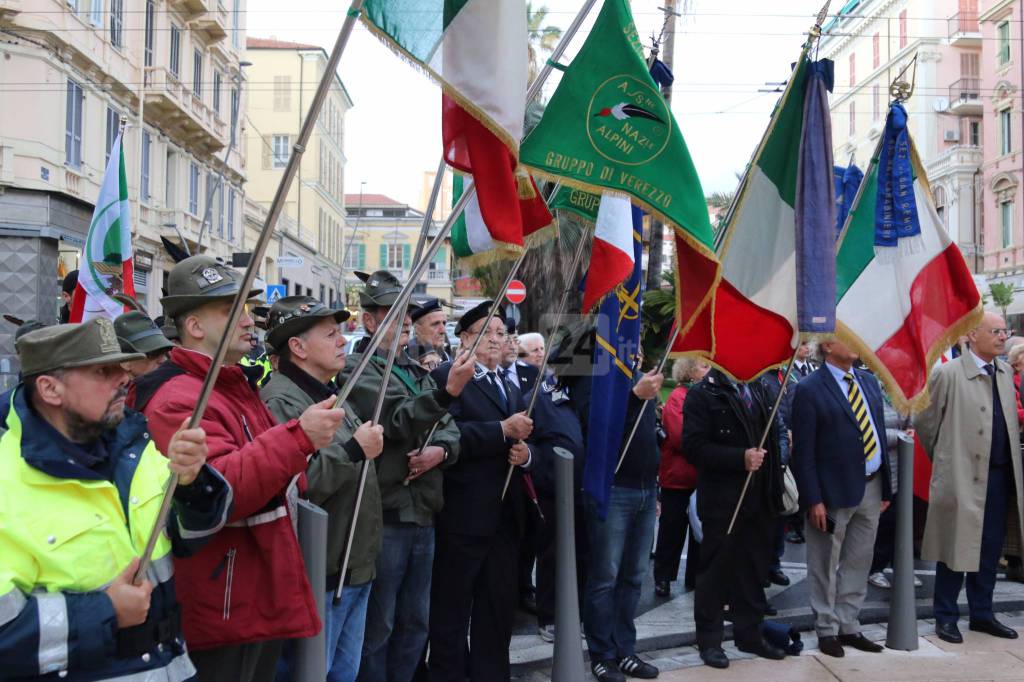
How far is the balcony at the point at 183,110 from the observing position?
29852mm

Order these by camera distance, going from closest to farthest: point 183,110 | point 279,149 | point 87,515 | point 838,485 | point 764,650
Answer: point 87,515 → point 764,650 → point 838,485 → point 183,110 → point 279,149

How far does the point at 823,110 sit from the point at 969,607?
3.93 m

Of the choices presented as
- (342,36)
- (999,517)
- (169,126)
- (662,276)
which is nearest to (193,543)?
(342,36)

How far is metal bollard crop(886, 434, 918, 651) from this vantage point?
267 inches

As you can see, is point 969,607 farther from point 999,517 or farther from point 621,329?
point 621,329

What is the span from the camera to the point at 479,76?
411cm

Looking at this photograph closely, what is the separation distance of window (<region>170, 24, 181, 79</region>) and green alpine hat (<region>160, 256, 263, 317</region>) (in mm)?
30740

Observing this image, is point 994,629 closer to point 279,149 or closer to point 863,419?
point 863,419

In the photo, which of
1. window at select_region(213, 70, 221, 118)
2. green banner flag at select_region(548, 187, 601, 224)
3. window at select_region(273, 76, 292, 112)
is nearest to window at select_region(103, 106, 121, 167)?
window at select_region(213, 70, 221, 118)

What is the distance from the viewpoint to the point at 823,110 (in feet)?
19.9

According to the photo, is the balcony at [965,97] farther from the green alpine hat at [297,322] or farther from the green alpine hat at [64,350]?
the green alpine hat at [64,350]

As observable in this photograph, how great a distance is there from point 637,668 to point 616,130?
3267mm

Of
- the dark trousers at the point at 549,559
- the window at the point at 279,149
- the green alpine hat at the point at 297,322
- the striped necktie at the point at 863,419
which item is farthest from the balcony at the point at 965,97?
the green alpine hat at the point at 297,322

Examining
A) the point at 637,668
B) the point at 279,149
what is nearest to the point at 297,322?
the point at 637,668
